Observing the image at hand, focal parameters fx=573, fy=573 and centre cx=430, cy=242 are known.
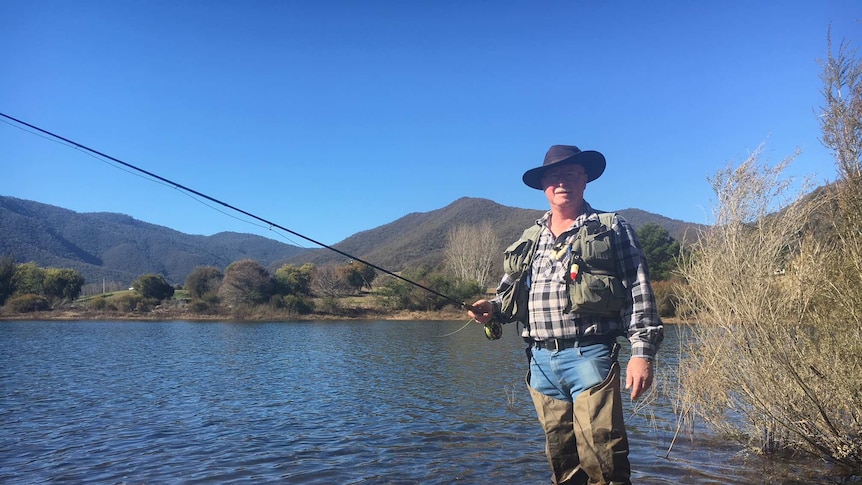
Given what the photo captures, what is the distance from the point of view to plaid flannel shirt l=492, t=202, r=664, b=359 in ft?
11.4

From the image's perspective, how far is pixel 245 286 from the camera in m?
64.2

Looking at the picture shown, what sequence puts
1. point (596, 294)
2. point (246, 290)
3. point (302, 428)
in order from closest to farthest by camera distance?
point (596, 294)
point (302, 428)
point (246, 290)

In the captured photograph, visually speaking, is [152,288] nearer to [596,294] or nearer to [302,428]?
[302,428]

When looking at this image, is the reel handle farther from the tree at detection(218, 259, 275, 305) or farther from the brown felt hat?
the tree at detection(218, 259, 275, 305)

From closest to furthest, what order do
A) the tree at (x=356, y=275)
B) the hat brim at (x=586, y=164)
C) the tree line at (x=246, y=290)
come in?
the hat brim at (x=586, y=164) → the tree line at (x=246, y=290) → the tree at (x=356, y=275)

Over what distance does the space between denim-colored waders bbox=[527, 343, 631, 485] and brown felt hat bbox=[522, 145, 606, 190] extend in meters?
1.28

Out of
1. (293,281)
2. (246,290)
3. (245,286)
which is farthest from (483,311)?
(293,281)

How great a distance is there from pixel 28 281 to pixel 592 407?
258ft

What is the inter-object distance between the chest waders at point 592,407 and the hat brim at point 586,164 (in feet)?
1.43

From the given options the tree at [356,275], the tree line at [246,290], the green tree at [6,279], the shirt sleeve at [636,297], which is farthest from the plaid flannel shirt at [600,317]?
the green tree at [6,279]

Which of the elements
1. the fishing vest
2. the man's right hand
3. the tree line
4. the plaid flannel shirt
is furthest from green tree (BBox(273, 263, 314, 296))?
the fishing vest

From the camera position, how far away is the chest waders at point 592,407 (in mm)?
3459

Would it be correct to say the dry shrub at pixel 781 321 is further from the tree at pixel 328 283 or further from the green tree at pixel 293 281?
the tree at pixel 328 283

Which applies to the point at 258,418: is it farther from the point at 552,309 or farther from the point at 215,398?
the point at 552,309
